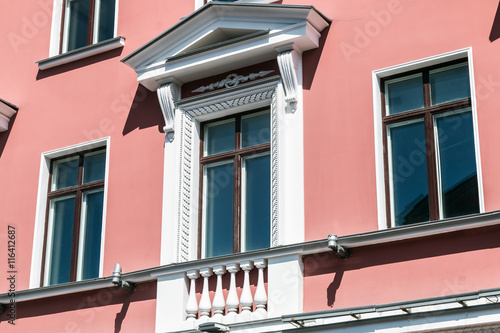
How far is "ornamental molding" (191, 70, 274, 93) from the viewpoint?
1254cm

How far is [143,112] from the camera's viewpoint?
13477mm

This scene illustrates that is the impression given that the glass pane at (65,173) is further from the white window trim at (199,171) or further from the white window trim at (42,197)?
the white window trim at (199,171)

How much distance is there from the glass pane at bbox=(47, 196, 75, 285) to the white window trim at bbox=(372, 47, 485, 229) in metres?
4.50

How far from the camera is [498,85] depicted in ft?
35.2

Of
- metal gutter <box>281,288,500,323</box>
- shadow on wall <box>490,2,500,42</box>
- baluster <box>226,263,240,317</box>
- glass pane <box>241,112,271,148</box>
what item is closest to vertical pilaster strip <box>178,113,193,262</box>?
glass pane <box>241,112,271,148</box>

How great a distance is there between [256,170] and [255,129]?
55cm

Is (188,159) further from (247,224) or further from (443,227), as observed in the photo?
(443,227)

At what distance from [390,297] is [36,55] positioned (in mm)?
6973

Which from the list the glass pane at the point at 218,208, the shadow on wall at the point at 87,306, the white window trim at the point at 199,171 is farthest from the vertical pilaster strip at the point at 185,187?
the shadow on wall at the point at 87,306

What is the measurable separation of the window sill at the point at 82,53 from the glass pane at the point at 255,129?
2474 mm

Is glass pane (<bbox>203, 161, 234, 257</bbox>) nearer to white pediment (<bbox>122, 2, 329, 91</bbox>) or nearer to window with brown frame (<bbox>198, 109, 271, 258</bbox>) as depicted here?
window with brown frame (<bbox>198, 109, 271, 258</bbox>)

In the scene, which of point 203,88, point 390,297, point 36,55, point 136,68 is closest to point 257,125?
point 203,88

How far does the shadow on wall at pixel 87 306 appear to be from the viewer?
12406 mm

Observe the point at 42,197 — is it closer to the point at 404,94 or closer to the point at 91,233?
the point at 91,233
